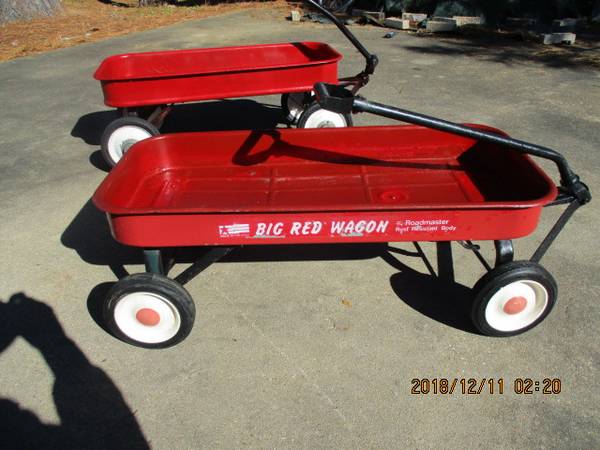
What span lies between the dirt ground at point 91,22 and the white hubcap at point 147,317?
8369 millimetres

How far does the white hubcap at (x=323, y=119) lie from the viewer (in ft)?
14.7

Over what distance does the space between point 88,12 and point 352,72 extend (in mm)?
9212

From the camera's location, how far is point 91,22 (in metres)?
11.4

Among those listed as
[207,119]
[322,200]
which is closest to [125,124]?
[207,119]

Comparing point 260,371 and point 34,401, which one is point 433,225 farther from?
point 34,401

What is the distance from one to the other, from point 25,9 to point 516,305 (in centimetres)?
1318

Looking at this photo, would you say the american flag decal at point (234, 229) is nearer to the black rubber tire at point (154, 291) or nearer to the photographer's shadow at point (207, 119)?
the black rubber tire at point (154, 291)

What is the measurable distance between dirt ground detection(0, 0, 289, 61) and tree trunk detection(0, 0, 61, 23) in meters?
0.15

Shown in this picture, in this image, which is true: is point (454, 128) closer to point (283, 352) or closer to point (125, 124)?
point (283, 352)

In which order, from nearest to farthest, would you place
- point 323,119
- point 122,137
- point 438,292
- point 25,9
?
point 438,292 < point 122,137 < point 323,119 < point 25,9

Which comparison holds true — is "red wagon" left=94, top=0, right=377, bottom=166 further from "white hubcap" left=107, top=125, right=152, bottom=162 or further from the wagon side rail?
the wagon side rail

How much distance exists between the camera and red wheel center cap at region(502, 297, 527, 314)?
2402 mm
